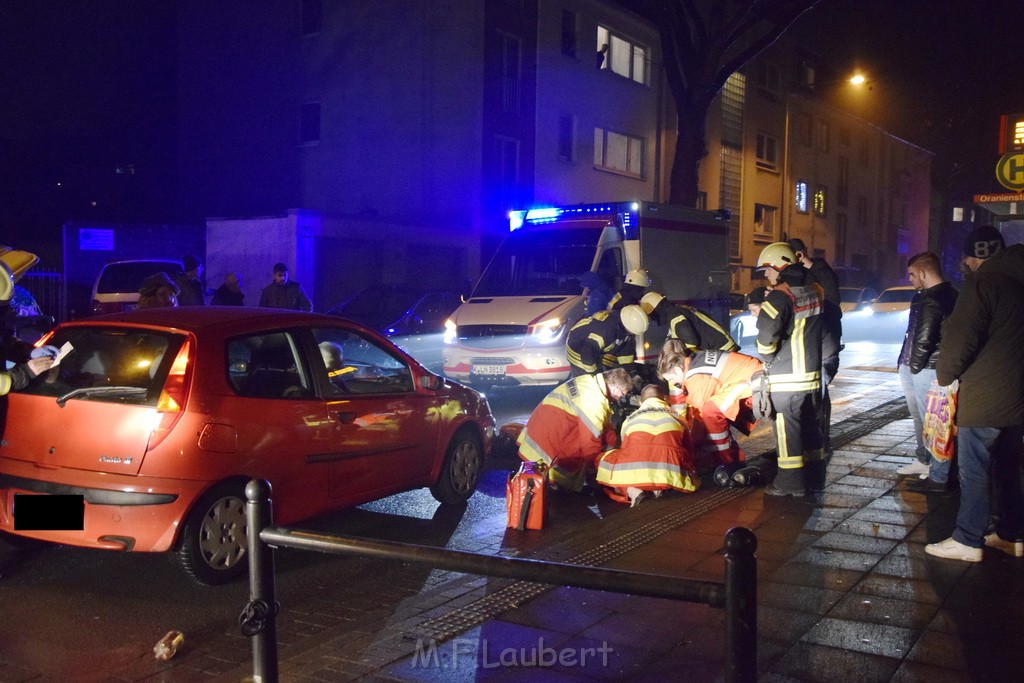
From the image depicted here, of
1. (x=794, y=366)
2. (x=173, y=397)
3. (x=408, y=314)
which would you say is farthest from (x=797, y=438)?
(x=408, y=314)

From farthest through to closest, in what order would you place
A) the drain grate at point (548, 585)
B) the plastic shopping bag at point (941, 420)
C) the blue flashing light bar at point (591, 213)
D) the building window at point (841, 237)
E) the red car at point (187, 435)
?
the building window at point (841, 237), the blue flashing light bar at point (591, 213), the plastic shopping bag at point (941, 420), the red car at point (187, 435), the drain grate at point (548, 585)

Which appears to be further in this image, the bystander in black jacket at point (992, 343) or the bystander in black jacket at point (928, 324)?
the bystander in black jacket at point (928, 324)

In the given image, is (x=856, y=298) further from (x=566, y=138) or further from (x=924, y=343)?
(x=924, y=343)

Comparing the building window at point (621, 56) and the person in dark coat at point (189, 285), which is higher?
the building window at point (621, 56)

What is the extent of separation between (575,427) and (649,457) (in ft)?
2.20

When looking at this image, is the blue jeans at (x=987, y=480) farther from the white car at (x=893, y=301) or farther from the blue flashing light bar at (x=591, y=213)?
the white car at (x=893, y=301)

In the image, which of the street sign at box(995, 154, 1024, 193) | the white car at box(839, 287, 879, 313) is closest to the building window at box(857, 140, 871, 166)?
the white car at box(839, 287, 879, 313)

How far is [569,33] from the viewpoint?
28.2 m

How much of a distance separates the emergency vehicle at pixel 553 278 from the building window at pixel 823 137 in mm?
28580

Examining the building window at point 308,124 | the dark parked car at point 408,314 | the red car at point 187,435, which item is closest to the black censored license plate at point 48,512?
the red car at point 187,435

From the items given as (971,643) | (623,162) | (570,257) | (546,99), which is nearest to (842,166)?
(623,162)

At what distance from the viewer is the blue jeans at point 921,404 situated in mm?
7145

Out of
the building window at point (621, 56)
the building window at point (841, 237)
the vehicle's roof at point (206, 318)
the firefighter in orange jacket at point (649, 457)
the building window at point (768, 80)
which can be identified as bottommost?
the firefighter in orange jacket at point (649, 457)

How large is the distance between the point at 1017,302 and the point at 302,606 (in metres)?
4.13
